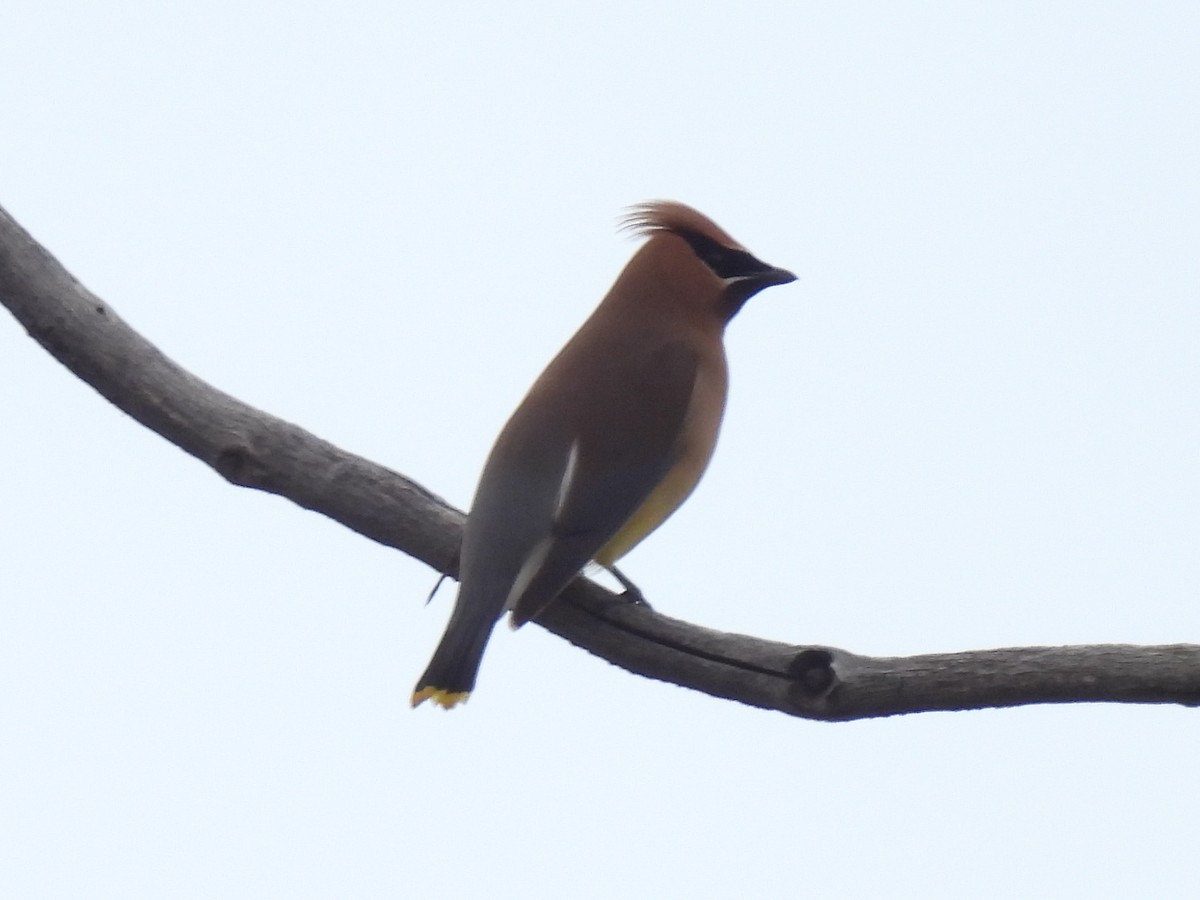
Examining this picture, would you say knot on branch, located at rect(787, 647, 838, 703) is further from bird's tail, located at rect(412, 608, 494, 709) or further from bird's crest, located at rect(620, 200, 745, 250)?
bird's crest, located at rect(620, 200, 745, 250)

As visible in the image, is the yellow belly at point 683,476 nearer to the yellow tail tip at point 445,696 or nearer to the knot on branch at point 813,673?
the yellow tail tip at point 445,696

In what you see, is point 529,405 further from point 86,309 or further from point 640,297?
point 86,309

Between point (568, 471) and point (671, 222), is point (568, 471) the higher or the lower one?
the lower one

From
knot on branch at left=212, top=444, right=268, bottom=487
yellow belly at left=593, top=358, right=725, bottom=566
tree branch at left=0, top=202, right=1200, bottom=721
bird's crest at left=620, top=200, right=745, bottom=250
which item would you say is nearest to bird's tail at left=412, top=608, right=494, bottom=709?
tree branch at left=0, top=202, right=1200, bottom=721

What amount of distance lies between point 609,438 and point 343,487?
2.36 ft

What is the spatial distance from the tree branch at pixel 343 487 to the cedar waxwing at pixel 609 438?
109mm

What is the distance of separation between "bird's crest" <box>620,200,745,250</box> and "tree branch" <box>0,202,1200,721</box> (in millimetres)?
1291

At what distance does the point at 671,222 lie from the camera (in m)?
4.89

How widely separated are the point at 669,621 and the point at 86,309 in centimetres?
142

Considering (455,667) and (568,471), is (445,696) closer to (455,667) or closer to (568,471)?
(455,667)

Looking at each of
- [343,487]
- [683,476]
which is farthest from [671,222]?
[343,487]

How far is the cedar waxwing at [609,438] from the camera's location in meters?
3.86

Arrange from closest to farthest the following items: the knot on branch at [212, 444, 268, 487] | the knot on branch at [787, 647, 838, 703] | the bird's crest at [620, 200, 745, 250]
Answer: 1. the knot on branch at [787, 647, 838, 703]
2. the knot on branch at [212, 444, 268, 487]
3. the bird's crest at [620, 200, 745, 250]

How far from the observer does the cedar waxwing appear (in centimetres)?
386
